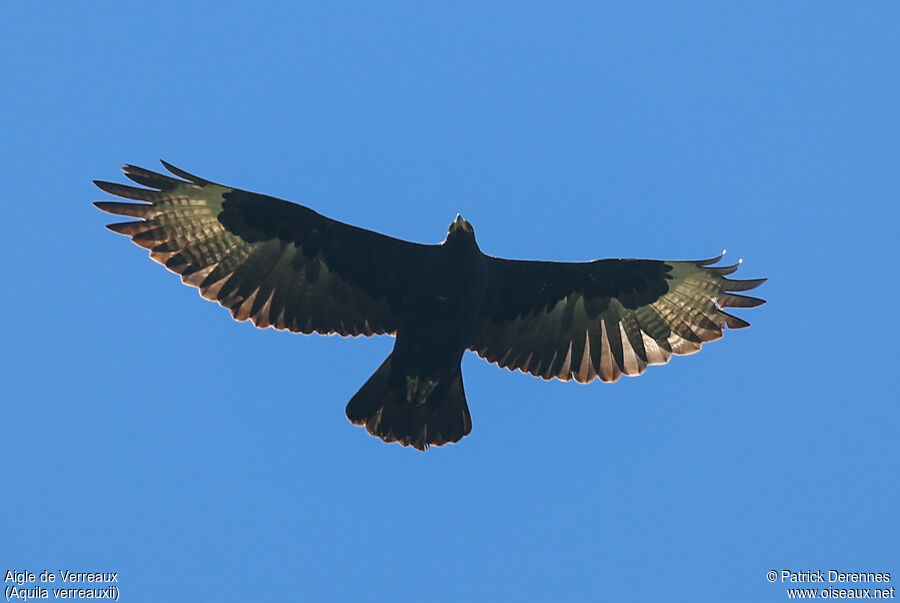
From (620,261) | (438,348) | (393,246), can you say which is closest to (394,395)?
(438,348)

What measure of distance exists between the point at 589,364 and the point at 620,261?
1.25 meters

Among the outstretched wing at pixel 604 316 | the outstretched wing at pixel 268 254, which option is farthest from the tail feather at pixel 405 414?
the outstretched wing at pixel 604 316

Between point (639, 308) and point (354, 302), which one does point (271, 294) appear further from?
point (639, 308)

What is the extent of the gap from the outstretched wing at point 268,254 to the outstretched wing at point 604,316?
1.28 meters

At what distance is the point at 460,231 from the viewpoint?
41.1 feet

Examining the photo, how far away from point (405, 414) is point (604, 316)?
2513 mm

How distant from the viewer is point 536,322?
45.4 feet

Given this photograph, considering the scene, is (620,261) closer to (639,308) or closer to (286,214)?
(639,308)

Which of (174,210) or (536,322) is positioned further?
(536,322)

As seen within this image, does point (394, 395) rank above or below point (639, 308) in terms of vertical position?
below

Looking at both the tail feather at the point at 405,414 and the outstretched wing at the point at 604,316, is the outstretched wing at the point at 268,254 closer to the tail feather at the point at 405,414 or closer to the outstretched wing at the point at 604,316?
the tail feather at the point at 405,414

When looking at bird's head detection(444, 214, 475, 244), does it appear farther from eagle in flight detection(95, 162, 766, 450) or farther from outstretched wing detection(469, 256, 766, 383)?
outstretched wing detection(469, 256, 766, 383)

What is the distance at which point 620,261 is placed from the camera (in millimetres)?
13516

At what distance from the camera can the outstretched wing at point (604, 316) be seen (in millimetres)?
13586
